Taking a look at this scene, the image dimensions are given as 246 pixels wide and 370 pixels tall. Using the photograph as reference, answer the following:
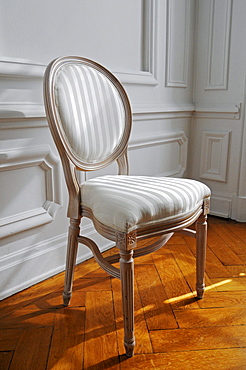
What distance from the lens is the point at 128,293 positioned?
36.7 inches

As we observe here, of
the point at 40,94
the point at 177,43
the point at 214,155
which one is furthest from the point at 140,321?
the point at 177,43

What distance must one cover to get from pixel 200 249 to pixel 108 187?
1.29ft

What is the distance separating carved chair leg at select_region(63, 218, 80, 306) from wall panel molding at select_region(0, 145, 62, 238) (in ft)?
0.72

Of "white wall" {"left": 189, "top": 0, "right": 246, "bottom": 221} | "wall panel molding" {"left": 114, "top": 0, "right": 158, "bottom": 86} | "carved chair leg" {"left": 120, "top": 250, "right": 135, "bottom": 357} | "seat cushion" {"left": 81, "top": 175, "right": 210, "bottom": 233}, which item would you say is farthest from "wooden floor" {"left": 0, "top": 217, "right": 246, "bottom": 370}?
"wall panel molding" {"left": 114, "top": 0, "right": 158, "bottom": 86}

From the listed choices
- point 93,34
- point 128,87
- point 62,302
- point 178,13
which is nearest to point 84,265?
point 62,302

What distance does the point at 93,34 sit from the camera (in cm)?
145

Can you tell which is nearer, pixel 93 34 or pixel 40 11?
pixel 40 11

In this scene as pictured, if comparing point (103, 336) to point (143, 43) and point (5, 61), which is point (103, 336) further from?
point (143, 43)

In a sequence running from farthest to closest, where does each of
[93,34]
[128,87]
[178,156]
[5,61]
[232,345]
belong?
[178,156] → [128,87] → [93,34] → [5,61] → [232,345]

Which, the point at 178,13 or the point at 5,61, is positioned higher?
the point at 178,13

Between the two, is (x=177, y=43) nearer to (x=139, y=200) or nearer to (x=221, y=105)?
(x=221, y=105)

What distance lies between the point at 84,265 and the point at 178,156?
94 centimetres

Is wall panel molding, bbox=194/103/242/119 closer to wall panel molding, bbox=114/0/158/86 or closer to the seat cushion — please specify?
wall panel molding, bbox=114/0/158/86

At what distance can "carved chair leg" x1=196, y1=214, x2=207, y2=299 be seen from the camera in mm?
1175
